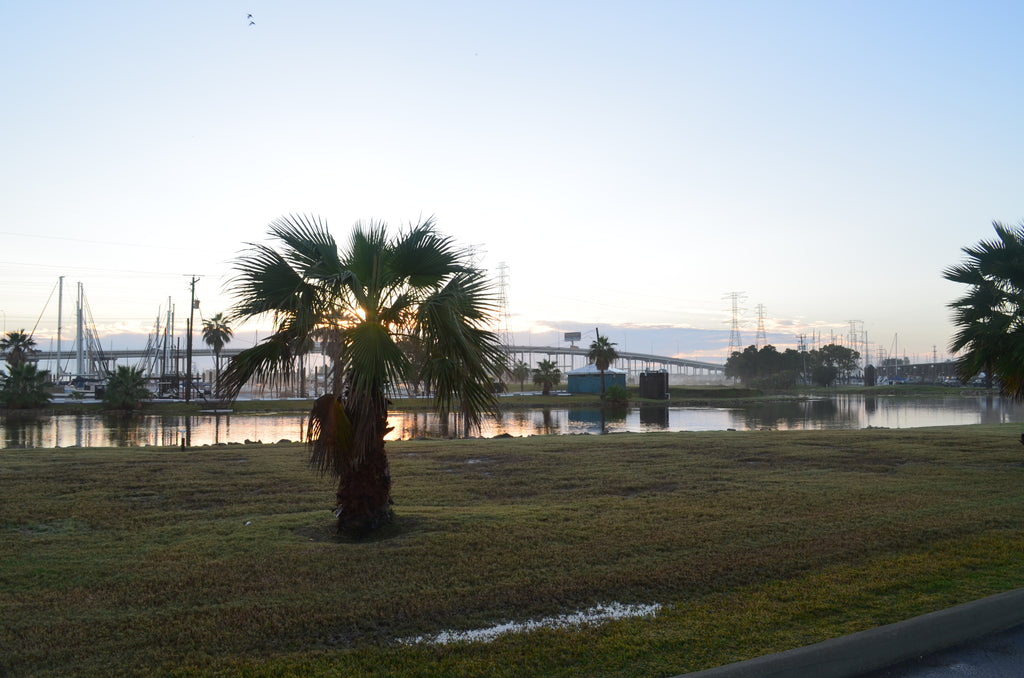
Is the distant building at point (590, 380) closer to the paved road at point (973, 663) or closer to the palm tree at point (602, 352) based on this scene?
the palm tree at point (602, 352)

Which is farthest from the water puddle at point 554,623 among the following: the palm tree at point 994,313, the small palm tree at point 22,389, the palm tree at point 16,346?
the palm tree at point 16,346

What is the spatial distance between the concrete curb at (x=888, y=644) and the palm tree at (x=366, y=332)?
4.47m

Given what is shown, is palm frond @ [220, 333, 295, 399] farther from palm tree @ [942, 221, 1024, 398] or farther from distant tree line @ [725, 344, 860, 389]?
distant tree line @ [725, 344, 860, 389]

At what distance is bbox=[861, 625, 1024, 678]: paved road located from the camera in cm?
469

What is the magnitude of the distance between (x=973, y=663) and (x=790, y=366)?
483ft

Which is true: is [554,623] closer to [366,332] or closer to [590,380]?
[366,332]

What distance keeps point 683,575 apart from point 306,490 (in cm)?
726

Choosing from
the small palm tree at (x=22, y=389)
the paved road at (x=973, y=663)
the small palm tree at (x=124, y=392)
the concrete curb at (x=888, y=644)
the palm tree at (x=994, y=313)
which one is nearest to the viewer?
the concrete curb at (x=888, y=644)

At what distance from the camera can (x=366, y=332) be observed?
7.77 metres

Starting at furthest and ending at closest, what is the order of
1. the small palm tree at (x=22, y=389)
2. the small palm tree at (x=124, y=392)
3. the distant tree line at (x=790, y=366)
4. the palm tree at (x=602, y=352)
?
the distant tree line at (x=790, y=366)
the palm tree at (x=602, y=352)
the small palm tree at (x=124, y=392)
the small palm tree at (x=22, y=389)

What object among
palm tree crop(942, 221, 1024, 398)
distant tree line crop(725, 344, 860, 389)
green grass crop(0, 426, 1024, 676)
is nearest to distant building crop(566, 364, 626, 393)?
distant tree line crop(725, 344, 860, 389)

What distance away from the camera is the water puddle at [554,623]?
495 cm

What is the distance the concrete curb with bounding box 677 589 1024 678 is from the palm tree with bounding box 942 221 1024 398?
32.4 feet

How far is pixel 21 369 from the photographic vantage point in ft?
161
